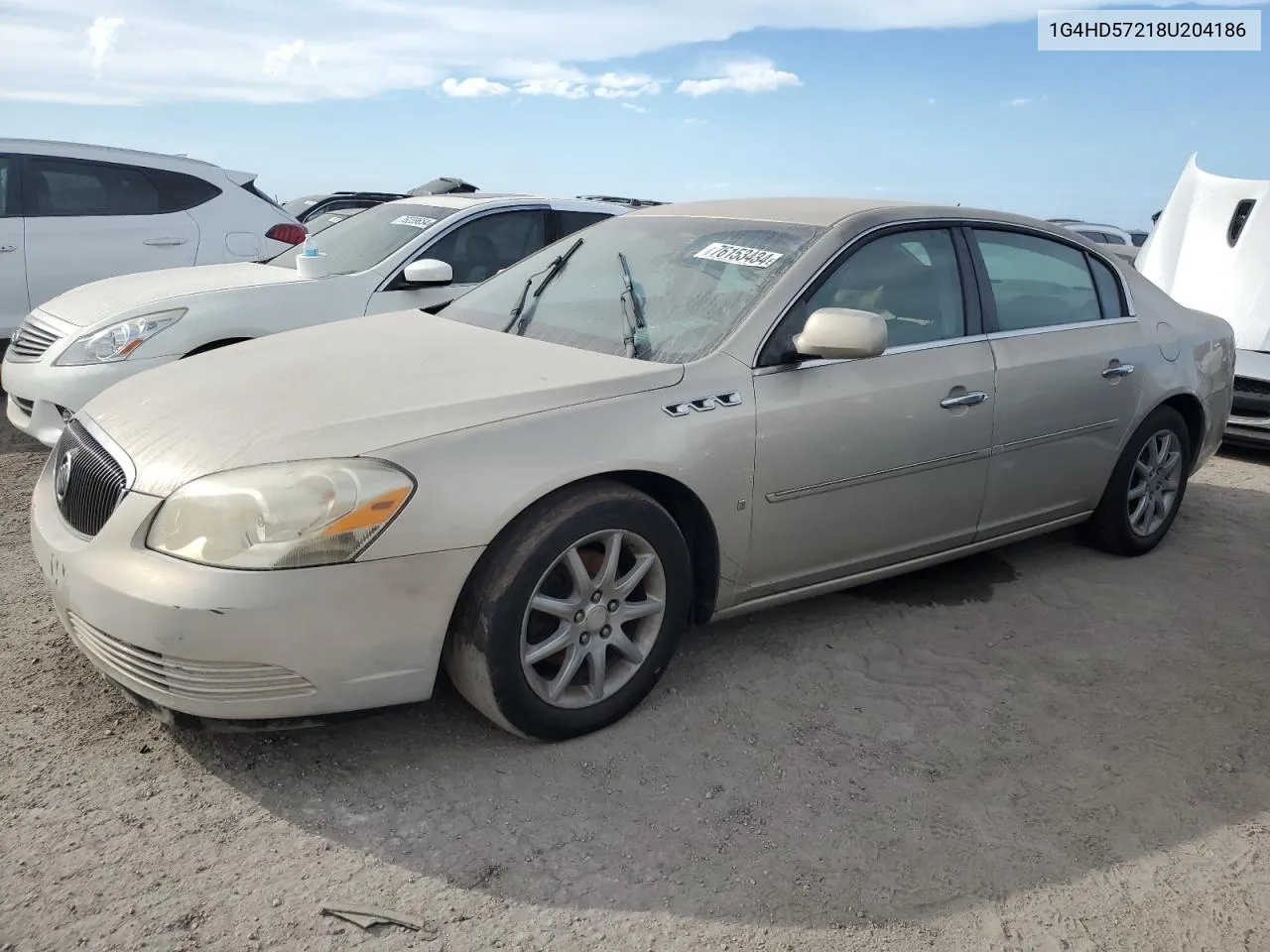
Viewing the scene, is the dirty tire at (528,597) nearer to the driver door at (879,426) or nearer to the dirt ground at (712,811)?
the dirt ground at (712,811)

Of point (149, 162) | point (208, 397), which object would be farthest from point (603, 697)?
point (149, 162)

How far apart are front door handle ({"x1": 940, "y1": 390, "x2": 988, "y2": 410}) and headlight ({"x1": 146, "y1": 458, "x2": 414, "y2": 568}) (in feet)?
6.54

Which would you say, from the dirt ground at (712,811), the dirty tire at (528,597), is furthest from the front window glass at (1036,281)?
the dirty tire at (528,597)

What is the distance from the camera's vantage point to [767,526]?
3.34 meters

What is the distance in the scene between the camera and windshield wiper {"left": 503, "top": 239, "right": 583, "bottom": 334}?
3.74 metres

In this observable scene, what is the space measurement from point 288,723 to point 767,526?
153cm

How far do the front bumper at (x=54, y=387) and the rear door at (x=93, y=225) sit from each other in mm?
2059

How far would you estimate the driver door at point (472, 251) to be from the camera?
602cm

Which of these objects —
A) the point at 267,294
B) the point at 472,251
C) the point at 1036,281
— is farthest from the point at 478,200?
the point at 1036,281

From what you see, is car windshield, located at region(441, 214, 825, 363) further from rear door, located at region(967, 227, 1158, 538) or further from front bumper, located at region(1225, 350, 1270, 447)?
front bumper, located at region(1225, 350, 1270, 447)

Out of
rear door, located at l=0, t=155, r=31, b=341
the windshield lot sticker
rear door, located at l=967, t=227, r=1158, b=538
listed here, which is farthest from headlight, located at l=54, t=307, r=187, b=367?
rear door, located at l=967, t=227, r=1158, b=538

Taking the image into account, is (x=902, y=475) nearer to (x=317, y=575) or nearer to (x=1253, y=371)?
(x=317, y=575)

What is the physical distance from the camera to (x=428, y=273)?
577 cm

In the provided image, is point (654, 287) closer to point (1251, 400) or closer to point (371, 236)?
point (371, 236)
